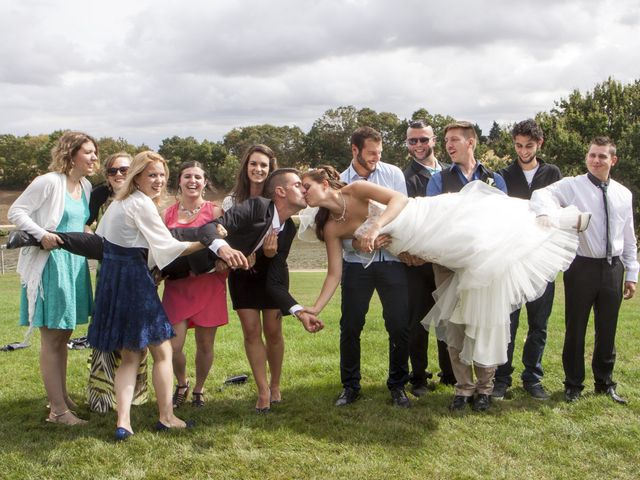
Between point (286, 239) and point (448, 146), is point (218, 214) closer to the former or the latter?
point (286, 239)

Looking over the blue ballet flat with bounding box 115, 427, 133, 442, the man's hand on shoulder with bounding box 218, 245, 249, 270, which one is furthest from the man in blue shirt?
the blue ballet flat with bounding box 115, 427, 133, 442

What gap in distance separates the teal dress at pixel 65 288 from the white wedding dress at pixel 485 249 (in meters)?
2.39

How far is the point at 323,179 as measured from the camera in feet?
16.9

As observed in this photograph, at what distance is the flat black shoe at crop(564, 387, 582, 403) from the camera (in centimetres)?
552

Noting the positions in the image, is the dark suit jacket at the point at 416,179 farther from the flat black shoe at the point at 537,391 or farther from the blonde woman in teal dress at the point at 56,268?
the blonde woman in teal dress at the point at 56,268

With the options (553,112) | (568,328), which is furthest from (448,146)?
(553,112)

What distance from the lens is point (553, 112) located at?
35.2 metres

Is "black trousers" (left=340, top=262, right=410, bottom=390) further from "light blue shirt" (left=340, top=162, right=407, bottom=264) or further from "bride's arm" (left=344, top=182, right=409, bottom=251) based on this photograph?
"bride's arm" (left=344, top=182, right=409, bottom=251)

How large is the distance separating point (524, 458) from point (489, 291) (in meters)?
1.25

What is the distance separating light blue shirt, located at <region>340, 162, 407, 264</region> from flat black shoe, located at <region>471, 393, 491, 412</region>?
4.53 ft

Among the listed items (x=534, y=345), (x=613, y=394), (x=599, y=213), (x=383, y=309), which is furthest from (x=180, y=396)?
(x=599, y=213)

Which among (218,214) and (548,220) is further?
(218,214)

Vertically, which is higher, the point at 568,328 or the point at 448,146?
the point at 448,146

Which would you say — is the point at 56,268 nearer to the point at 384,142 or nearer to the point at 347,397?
the point at 347,397
